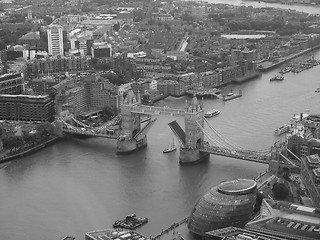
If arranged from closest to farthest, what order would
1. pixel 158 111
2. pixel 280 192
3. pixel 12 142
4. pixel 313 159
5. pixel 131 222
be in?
pixel 131 222, pixel 280 192, pixel 313 159, pixel 158 111, pixel 12 142

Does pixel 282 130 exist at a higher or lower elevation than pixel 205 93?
higher

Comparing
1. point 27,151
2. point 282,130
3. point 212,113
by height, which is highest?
point 282,130

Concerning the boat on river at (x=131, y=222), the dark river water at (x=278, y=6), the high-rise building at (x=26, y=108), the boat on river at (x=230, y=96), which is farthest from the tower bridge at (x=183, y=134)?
the dark river water at (x=278, y=6)

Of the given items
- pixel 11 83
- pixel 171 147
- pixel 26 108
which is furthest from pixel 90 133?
pixel 11 83

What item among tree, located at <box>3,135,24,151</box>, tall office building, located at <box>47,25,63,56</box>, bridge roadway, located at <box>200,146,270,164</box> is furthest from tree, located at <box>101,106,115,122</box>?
tall office building, located at <box>47,25,63,56</box>

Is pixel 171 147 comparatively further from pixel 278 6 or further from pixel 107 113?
pixel 278 6

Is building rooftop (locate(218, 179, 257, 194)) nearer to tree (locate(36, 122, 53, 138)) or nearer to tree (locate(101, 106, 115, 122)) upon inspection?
tree (locate(36, 122, 53, 138))
